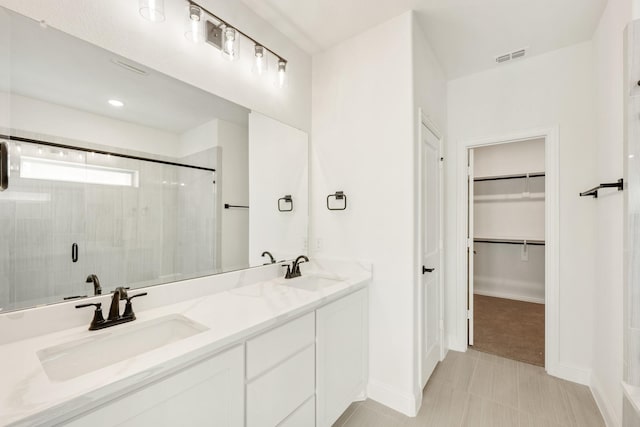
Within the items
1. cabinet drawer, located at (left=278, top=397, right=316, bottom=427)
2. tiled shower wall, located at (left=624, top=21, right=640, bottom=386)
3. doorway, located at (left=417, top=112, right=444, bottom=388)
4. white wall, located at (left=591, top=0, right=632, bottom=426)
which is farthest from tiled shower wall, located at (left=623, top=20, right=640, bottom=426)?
cabinet drawer, located at (left=278, top=397, right=316, bottom=427)

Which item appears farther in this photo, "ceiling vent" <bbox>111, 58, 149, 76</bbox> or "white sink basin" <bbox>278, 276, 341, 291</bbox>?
"white sink basin" <bbox>278, 276, 341, 291</bbox>

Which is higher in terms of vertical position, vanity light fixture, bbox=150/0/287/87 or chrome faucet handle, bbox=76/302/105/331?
vanity light fixture, bbox=150/0/287/87

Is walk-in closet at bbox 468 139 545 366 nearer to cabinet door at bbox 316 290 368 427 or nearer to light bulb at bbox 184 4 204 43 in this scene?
cabinet door at bbox 316 290 368 427

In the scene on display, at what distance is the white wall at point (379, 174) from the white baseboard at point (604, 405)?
1.16m

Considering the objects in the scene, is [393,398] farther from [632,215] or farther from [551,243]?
[551,243]

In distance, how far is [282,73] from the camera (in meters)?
2.14

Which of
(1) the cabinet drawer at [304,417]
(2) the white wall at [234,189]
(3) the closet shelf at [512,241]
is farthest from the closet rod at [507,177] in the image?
(1) the cabinet drawer at [304,417]

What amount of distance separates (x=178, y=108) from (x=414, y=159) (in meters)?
1.56

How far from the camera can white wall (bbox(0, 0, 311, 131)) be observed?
1202 mm

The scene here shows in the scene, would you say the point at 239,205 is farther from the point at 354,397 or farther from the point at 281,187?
the point at 354,397

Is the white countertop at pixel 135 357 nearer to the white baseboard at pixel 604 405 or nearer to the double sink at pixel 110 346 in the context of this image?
the double sink at pixel 110 346

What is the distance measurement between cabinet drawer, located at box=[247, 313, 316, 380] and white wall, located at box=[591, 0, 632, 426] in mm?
1823

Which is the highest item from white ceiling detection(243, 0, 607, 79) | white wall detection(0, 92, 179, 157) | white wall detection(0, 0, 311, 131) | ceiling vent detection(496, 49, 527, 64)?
white ceiling detection(243, 0, 607, 79)

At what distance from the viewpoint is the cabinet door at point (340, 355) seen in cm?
162
